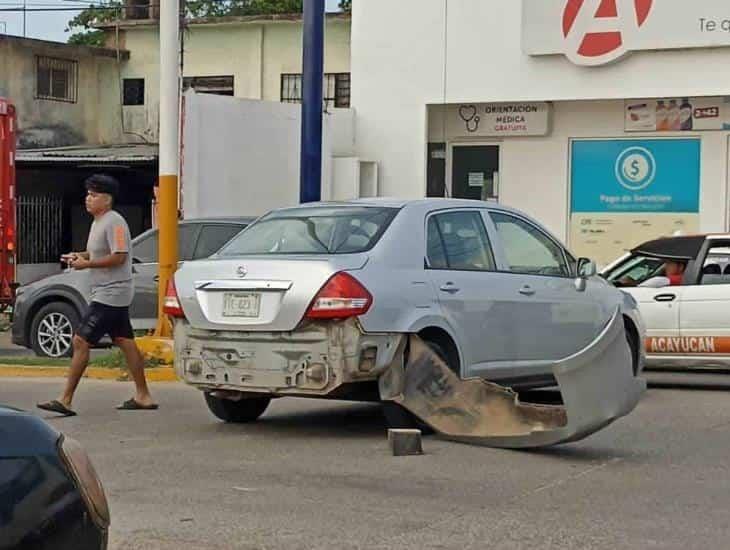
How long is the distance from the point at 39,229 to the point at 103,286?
17590 mm

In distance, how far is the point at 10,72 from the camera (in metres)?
30.7

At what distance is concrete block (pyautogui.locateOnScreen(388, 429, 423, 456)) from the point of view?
929 centimetres

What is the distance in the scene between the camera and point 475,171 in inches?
885

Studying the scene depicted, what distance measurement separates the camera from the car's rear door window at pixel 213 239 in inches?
650

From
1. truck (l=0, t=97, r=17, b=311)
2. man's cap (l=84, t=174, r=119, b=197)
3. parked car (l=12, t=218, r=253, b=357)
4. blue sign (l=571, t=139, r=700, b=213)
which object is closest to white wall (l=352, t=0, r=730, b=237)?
blue sign (l=571, t=139, r=700, b=213)

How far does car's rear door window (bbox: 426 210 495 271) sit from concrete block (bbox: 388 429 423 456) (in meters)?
1.39

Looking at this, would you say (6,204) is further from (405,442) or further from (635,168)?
(405,442)

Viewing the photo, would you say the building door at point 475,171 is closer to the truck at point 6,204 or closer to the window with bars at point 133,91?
the truck at point 6,204

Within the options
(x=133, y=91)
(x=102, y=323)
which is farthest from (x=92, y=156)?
(x=102, y=323)

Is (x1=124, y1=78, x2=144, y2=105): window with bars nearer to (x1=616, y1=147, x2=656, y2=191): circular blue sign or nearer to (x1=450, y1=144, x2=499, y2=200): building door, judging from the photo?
(x1=450, y1=144, x2=499, y2=200): building door

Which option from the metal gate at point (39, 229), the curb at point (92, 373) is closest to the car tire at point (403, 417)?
the curb at point (92, 373)

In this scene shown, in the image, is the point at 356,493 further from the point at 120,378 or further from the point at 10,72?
the point at 10,72

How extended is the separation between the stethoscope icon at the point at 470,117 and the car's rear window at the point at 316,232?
1173cm

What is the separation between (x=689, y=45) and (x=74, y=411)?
11.7m
